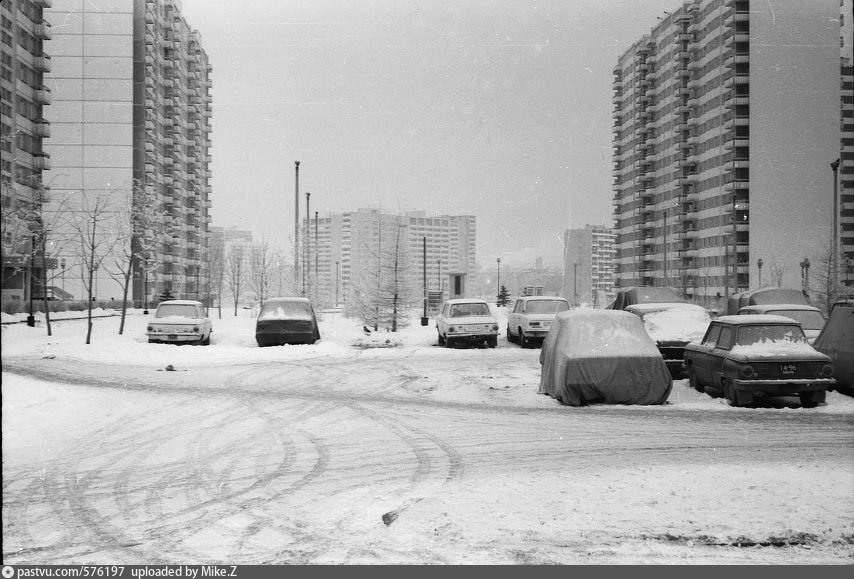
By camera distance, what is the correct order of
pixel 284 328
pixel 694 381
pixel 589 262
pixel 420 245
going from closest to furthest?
pixel 694 381, pixel 284 328, pixel 420 245, pixel 589 262

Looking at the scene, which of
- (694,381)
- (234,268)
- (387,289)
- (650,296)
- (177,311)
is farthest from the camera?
(234,268)

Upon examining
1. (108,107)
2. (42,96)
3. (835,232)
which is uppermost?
(108,107)

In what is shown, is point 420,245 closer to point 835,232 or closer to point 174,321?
point 174,321

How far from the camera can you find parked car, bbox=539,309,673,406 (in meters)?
11.3

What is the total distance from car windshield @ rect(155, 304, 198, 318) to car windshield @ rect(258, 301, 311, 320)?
2420mm

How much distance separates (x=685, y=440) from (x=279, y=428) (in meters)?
5.21

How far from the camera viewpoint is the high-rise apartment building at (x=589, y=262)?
3533 inches

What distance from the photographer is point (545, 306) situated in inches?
958

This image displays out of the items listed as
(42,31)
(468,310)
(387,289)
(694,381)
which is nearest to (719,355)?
(694,381)

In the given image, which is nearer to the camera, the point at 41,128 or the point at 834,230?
the point at 834,230

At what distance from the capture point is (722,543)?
193 inches

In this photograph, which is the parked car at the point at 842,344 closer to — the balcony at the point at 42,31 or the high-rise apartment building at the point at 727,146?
the high-rise apartment building at the point at 727,146

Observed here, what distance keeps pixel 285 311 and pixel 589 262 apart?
89.6 meters
